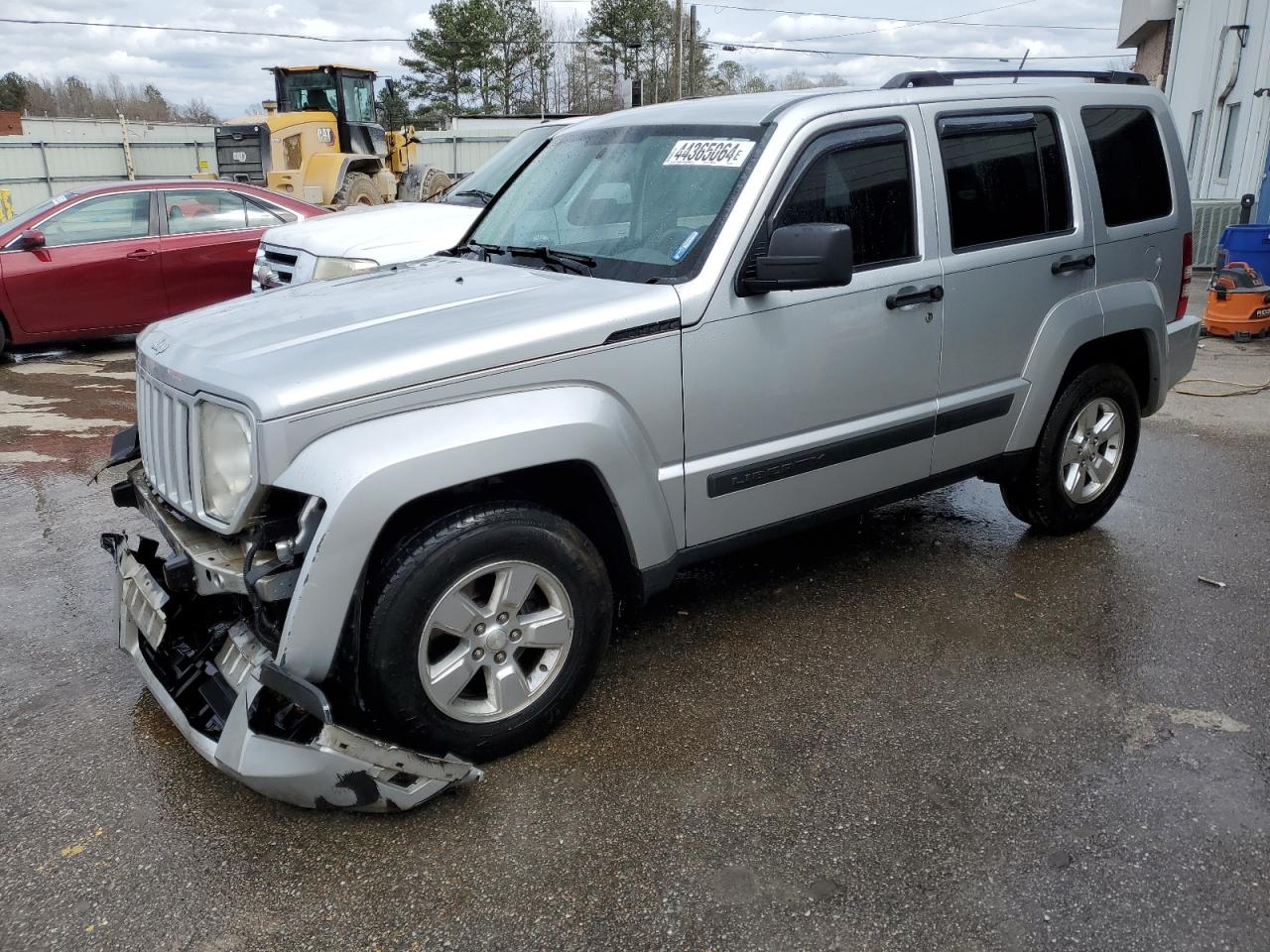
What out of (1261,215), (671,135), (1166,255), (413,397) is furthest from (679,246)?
(1261,215)

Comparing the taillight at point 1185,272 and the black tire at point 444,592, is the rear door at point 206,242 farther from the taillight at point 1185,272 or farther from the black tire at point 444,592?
the taillight at point 1185,272

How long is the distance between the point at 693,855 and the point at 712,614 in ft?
5.11

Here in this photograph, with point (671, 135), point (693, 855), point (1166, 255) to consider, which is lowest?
point (693, 855)

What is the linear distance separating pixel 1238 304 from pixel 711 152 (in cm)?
901

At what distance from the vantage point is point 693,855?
276cm

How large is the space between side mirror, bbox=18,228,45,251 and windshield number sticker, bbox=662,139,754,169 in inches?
312

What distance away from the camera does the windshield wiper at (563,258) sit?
11.8 ft

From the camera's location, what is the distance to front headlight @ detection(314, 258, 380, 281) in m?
7.23

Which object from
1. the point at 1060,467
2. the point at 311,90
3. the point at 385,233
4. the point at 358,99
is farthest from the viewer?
the point at 358,99

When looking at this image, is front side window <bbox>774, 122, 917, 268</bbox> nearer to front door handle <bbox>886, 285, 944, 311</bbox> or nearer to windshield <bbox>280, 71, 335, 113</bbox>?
front door handle <bbox>886, 285, 944, 311</bbox>

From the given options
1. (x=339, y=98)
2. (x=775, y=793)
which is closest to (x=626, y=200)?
(x=775, y=793)

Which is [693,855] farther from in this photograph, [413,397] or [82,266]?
[82,266]

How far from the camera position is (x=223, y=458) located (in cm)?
289

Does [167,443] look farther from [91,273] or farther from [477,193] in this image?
[91,273]
